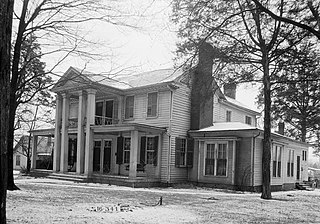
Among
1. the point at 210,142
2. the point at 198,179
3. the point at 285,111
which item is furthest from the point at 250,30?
the point at 285,111

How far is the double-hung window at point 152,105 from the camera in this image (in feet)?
77.2

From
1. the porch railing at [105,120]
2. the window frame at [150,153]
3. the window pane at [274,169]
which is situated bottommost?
the window pane at [274,169]

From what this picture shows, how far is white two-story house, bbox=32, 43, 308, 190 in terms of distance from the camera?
2167 centimetres

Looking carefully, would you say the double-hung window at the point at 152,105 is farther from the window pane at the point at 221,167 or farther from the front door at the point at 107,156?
the window pane at the point at 221,167

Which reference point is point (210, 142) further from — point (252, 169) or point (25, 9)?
point (25, 9)

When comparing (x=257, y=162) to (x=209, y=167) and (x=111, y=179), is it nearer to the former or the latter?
(x=209, y=167)

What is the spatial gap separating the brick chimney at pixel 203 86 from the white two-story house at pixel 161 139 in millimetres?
93

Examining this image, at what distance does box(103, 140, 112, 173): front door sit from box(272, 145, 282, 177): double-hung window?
11045 mm

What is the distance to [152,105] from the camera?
2370cm

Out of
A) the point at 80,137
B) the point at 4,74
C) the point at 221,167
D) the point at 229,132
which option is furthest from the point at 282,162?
the point at 4,74

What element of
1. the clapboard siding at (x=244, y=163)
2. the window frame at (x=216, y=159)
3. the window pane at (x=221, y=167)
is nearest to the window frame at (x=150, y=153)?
A: the window frame at (x=216, y=159)

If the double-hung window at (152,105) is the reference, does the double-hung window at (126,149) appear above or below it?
below

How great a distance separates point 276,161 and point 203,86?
10174 mm

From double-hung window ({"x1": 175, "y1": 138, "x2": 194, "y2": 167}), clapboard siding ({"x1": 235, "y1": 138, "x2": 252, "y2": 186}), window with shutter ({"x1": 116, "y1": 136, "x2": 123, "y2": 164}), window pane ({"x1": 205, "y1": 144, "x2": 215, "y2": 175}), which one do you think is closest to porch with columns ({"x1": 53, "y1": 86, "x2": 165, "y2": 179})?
window with shutter ({"x1": 116, "y1": 136, "x2": 123, "y2": 164})
